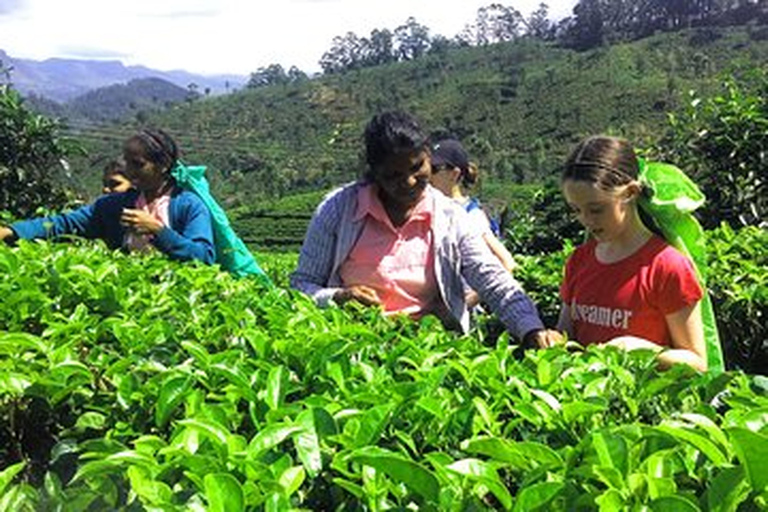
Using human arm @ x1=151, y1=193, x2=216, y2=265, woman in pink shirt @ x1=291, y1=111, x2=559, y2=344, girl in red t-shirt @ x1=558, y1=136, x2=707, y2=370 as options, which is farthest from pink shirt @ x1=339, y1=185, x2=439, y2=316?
human arm @ x1=151, y1=193, x2=216, y2=265

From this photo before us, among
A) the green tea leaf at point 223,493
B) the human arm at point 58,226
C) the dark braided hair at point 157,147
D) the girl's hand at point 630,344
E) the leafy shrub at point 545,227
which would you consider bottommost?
the leafy shrub at point 545,227

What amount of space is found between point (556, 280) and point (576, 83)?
6691 centimetres

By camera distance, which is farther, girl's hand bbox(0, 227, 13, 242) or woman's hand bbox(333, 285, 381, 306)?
girl's hand bbox(0, 227, 13, 242)

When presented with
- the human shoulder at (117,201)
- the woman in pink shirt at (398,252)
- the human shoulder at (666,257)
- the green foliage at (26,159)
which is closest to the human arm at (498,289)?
the woman in pink shirt at (398,252)

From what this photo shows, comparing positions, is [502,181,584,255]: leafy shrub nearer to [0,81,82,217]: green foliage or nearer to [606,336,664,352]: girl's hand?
[0,81,82,217]: green foliage

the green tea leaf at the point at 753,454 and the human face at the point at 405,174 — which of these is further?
the human face at the point at 405,174

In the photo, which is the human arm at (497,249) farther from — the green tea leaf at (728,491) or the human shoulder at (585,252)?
the green tea leaf at (728,491)

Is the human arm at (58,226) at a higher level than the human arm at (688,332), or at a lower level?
higher

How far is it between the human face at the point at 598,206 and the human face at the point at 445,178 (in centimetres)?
204

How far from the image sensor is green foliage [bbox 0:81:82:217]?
7.12 metres

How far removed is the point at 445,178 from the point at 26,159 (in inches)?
177

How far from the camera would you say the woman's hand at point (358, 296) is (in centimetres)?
273

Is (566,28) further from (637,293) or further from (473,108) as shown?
(637,293)

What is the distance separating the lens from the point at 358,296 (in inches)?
107
